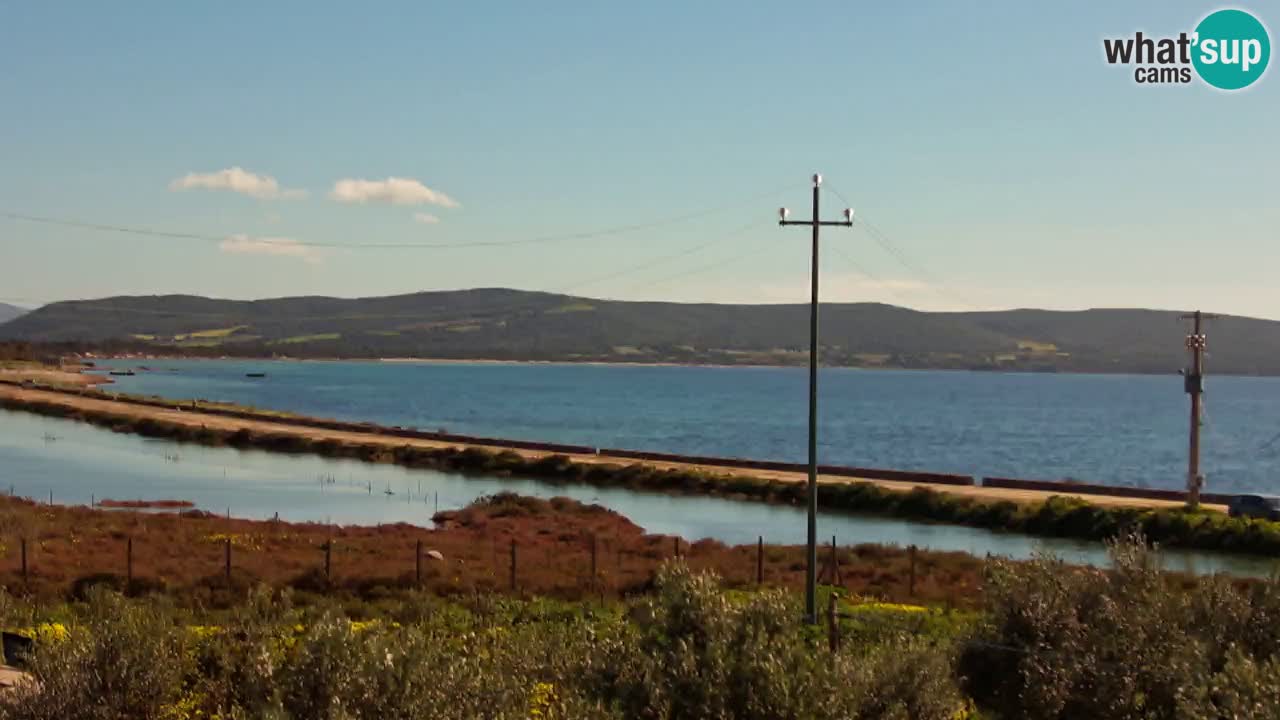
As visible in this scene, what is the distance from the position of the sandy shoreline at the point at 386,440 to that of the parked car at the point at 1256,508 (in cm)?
595

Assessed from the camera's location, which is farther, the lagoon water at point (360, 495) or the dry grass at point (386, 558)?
the lagoon water at point (360, 495)

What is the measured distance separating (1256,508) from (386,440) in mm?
78503

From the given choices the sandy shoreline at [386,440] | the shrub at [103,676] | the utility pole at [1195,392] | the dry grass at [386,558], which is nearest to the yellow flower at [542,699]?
the shrub at [103,676]

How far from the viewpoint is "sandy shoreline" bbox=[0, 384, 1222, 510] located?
2965 inches

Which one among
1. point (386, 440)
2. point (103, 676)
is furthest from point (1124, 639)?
point (386, 440)

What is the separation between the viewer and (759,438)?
161 m

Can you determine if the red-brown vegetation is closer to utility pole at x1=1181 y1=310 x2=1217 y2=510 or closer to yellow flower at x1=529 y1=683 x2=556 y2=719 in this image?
yellow flower at x1=529 y1=683 x2=556 y2=719

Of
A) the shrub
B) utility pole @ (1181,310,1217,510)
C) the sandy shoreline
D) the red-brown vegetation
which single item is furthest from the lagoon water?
the shrub

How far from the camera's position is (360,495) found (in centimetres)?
7762

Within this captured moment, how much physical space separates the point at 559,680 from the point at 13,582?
2609 cm

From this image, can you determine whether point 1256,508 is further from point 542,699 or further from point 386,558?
point 542,699

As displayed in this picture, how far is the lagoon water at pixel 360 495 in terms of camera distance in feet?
206

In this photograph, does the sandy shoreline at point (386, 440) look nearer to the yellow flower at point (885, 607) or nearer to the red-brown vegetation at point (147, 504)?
the red-brown vegetation at point (147, 504)

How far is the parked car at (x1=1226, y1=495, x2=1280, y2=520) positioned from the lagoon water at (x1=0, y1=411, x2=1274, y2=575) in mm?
6380
